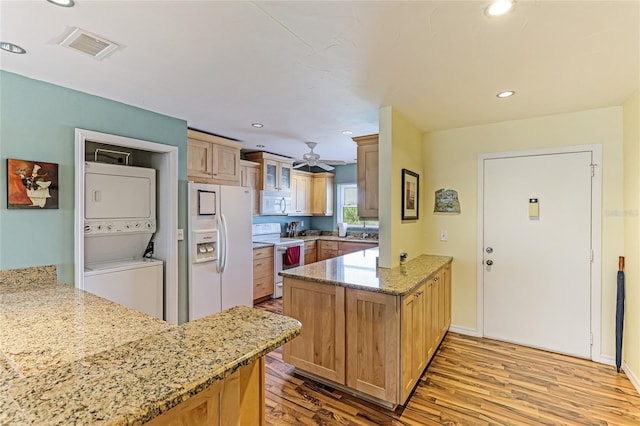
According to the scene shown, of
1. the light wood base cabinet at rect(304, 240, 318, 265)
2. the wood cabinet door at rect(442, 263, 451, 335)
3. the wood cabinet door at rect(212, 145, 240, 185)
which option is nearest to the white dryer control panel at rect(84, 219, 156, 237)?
the wood cabinet door at rect(212, 145, 240, 185)

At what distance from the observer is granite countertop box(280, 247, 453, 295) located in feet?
7.30

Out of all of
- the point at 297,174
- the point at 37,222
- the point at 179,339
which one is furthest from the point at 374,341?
the point at 297,174

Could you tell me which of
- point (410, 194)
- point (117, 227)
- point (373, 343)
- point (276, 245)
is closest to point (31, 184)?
point (117, 227)

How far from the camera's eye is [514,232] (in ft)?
10.6

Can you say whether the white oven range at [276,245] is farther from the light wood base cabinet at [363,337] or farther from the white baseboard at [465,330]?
the white baseboard at [465,330]

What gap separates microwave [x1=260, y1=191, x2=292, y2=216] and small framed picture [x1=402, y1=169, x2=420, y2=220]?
2556 millimetres

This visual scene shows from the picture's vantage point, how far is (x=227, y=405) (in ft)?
2.96

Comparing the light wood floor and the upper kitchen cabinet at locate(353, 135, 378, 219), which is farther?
the upper kitchen cabinet at locate(353, 135, 378, 219)

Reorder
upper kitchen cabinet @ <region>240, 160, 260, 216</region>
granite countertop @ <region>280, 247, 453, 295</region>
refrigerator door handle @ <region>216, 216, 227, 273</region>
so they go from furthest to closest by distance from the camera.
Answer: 1. upper kitchen cabinet @ <region>240, 160, 260, 216</region>
2. refrigerator door handle @ <region>216, 216, 227, 273</region>
3. granite countertop @ <region>280, 247, 453, 295</region>

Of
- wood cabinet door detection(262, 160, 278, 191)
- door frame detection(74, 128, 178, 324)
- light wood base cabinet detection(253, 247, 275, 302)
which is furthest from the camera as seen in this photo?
wood cabinet door detection(262, 160, 278, 191)

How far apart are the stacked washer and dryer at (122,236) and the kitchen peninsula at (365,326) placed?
140cm

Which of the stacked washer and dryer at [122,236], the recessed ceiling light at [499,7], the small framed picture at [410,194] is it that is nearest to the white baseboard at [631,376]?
the small framed picture at [410,194]

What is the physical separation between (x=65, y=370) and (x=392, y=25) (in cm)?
185

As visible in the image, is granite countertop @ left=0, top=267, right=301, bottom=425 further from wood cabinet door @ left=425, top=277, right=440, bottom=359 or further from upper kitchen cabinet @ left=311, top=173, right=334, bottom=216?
upper kitchen cabinet @ left=311, top=173, right=334, bottom=216
